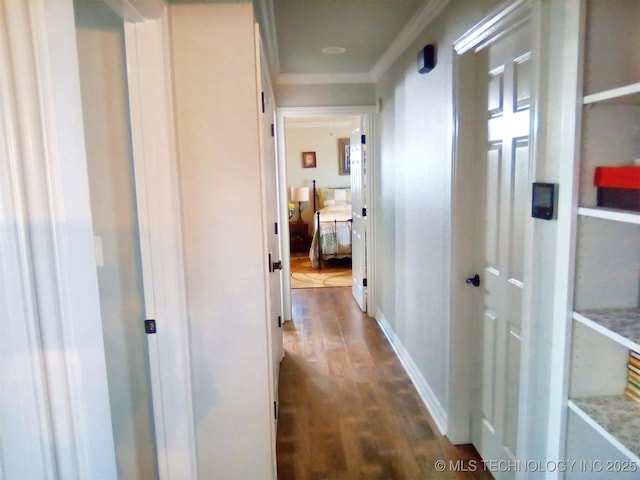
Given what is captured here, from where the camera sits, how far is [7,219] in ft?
1.55

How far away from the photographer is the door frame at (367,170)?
13.5ft

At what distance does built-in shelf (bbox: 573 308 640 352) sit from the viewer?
3.49ft

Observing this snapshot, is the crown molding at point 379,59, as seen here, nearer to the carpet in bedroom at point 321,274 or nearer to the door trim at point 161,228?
the door trim at point 161,228

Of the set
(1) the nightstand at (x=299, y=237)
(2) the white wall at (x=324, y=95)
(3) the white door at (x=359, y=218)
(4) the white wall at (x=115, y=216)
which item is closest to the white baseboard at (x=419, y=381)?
(3) the white door at (x=359, y=218)

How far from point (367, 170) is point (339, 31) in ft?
5.33

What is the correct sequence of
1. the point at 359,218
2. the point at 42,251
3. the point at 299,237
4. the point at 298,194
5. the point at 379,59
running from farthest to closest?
1. the point at 299,237
2. the point at 298,194
3. the point at 359,218
4. the point at 379,59
5. the point at 42,251

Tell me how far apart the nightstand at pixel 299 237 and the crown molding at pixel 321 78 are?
3.99 m

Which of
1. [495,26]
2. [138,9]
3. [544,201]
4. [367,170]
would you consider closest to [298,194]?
Result: [367,170]

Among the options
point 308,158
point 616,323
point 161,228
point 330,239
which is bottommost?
point 330,239

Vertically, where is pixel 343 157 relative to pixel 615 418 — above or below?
above

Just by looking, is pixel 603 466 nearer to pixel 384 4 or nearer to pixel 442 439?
pixel 442 439

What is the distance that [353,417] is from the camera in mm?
2631

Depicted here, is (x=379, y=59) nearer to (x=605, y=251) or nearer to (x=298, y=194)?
(x=605, y=251)

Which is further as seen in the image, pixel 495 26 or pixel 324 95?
pixel 324 95
